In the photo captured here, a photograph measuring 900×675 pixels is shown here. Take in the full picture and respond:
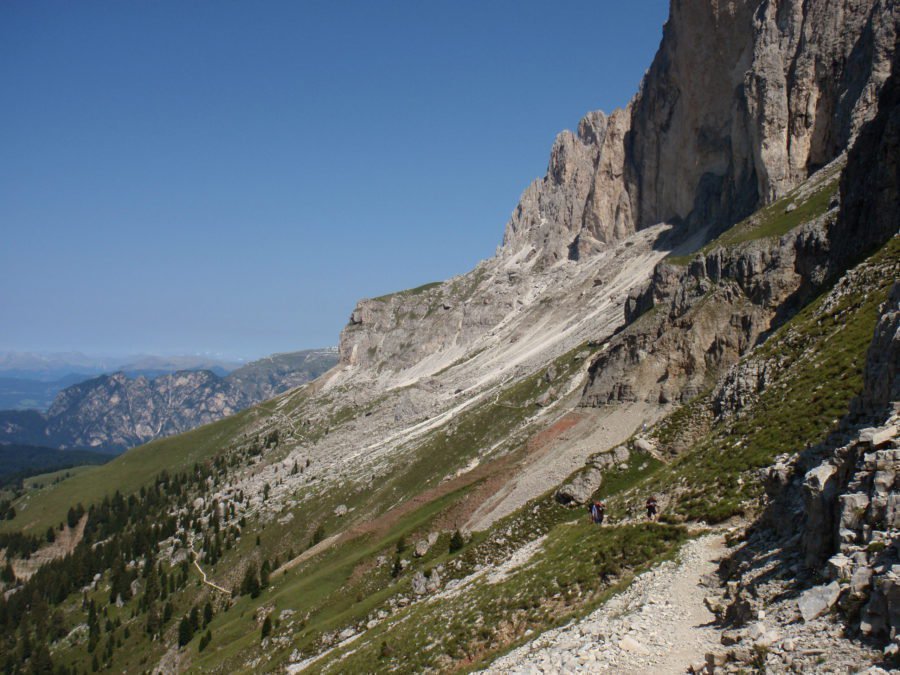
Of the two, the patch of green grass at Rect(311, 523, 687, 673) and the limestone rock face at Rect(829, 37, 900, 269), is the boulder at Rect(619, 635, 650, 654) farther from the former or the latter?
the limestone rock face at Rect(829, 37, 900, 269)

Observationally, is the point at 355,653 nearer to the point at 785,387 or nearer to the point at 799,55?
the point at 785,387

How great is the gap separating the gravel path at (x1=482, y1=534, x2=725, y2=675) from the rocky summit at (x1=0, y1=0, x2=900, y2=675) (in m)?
0.11

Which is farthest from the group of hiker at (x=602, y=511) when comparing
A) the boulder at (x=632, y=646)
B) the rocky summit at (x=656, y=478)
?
Answer: the boulder at (x=632, y=646)

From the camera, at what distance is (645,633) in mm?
19641

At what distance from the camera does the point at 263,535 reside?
123m

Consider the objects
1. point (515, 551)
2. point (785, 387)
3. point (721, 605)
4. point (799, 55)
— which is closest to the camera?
point (721, 605)

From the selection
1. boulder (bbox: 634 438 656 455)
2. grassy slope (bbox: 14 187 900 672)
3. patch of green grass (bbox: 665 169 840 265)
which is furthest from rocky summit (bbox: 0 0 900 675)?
patch of green grass (bbox: 665 169 840 265)

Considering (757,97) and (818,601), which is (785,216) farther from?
(818,601)

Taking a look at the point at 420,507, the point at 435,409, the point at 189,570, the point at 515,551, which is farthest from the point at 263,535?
the point at 515,551

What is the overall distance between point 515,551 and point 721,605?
25870 millimetres

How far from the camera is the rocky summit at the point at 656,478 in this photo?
18.4 meters

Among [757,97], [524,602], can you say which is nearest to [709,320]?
[524,602]

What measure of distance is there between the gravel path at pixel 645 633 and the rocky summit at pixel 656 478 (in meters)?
0.11

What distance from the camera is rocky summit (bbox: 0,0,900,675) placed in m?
18.4
